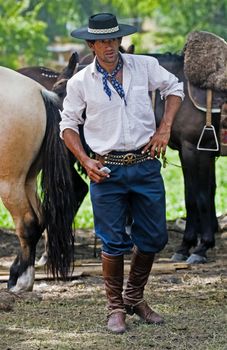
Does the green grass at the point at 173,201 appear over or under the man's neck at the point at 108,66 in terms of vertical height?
under

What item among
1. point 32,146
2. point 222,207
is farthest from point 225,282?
point 222,207

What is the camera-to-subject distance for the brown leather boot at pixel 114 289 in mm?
5656

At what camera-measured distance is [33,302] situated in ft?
21.7

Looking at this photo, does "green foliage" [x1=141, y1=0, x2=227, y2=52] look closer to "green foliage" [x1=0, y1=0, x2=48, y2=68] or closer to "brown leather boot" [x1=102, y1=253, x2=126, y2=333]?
"green foliage" [x1=0, y1=0, x2=48, y2=68]

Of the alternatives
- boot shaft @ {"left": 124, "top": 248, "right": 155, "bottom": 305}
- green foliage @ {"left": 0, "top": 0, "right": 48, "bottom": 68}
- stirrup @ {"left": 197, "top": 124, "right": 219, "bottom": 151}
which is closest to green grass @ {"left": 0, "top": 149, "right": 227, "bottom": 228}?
stirrup @ {"left": 197, "top": 124, "right": 219, "bottom": 151}

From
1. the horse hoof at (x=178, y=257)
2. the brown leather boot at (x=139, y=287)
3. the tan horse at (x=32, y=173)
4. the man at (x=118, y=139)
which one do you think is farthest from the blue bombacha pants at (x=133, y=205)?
the horse hoof at (x=178, y=257)

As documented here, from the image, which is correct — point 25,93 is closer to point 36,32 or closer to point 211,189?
point 211,189

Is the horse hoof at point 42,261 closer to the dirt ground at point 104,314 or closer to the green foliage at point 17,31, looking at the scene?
the dirt ground at point 104,314

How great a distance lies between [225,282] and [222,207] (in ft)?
18.1

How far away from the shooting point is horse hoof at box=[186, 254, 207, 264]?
8.40 meters

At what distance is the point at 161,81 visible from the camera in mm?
5660

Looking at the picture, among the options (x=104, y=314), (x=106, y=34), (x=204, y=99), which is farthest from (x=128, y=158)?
(x=204, y=99)

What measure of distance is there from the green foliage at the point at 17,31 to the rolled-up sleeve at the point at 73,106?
724 inches

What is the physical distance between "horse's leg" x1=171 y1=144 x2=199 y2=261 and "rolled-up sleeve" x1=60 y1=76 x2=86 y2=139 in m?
2.96
